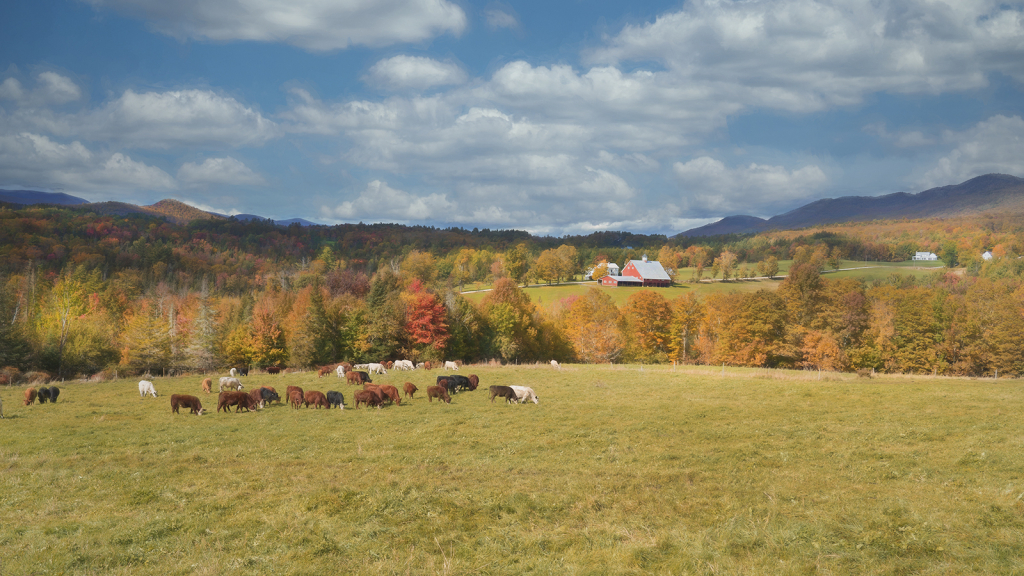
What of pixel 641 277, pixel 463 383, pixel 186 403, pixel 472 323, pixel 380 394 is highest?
pixel 641 277

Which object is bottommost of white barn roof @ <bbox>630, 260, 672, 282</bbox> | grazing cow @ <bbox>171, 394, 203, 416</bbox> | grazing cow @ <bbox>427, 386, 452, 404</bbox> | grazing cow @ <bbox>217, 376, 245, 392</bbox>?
grazing cow @ <bbox>217, 376, 245, 392</bbox>

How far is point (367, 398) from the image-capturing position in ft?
86.7

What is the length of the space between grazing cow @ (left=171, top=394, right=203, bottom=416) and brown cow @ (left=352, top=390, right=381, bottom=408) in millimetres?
7190

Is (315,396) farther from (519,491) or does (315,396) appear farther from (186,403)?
(519,491)

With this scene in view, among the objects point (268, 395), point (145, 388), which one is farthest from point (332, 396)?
point (145, 388)

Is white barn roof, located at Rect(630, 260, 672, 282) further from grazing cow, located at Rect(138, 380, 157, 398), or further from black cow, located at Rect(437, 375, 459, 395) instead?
grazing cow, located at Rect(138, 380, 157, 398)

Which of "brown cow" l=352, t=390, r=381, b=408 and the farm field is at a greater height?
the farm field

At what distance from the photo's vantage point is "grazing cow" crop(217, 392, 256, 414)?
25625 mm

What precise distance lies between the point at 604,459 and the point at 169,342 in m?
58.5

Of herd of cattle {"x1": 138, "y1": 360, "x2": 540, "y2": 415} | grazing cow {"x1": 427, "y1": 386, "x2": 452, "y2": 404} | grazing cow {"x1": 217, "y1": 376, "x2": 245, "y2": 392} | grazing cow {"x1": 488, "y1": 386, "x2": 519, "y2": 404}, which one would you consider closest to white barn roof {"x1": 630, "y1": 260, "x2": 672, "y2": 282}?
herd of cattle {"x1": 138, "y1": 360, "x2": 540, "y2": 415}

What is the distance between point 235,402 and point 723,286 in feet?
372

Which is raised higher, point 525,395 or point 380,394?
point 380,394

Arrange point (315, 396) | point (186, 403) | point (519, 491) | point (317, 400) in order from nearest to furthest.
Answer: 1. point (519, 491)
2. point (186, 403)
3. point (317, 400)
4. point (315, 396)

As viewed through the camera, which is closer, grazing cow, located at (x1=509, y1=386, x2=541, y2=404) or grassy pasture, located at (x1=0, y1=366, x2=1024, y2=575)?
grassy pasture, located at (x1=0, y1=366, x2=1024, y2=575)
